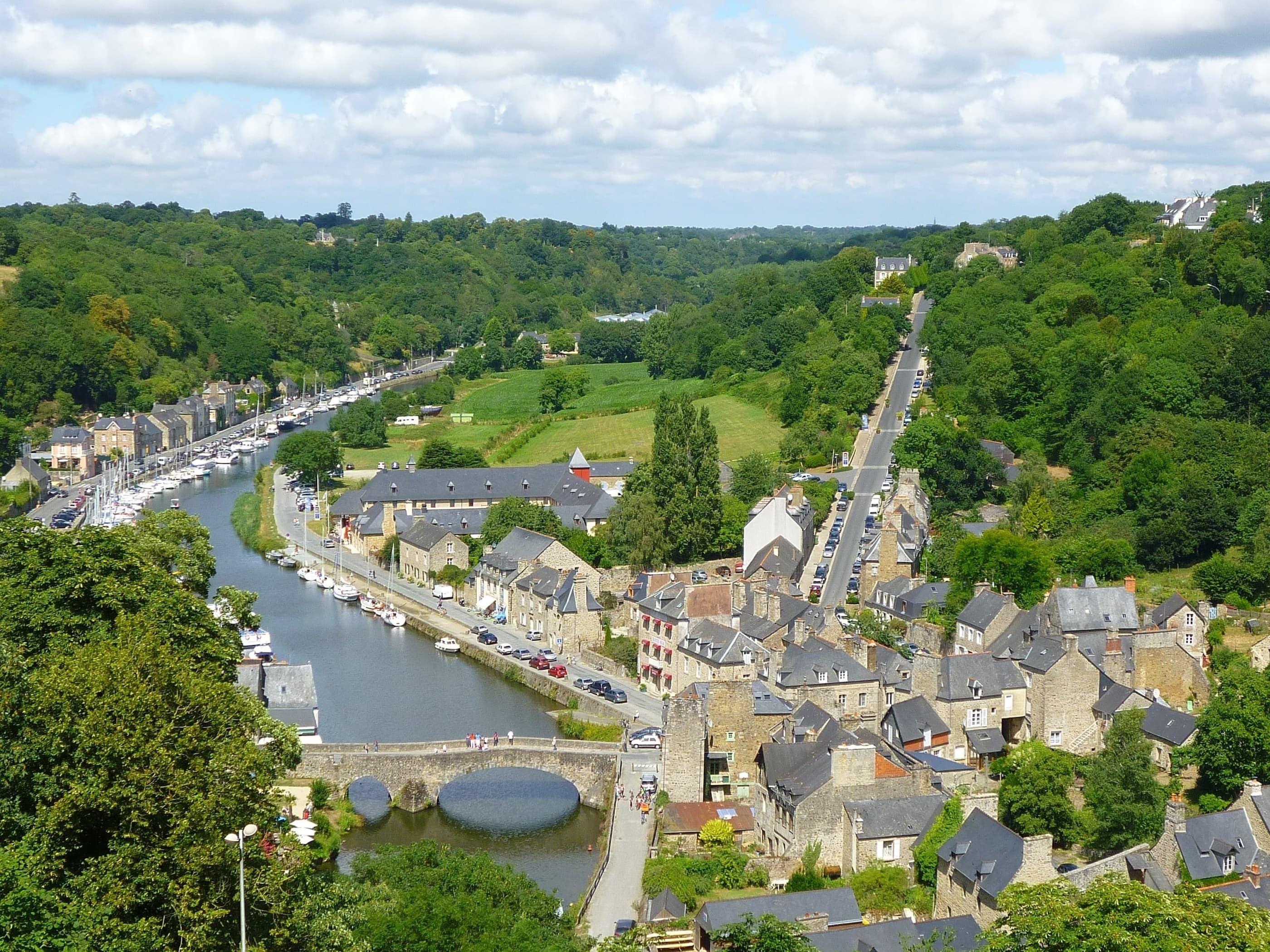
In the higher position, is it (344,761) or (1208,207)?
(1208,207)

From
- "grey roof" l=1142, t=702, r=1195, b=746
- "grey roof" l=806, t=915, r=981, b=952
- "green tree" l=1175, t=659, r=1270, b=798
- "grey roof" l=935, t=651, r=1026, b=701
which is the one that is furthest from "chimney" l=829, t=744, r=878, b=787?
"grey roof" l=1142, t=702, r=1195, b=746

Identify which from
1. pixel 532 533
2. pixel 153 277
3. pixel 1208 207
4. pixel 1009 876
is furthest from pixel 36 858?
pixel 153 277

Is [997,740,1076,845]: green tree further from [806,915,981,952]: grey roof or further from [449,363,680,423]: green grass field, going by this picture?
[449,363,680,423]: green grass field

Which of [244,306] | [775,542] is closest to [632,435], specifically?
[775,542]

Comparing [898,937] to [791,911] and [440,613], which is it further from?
[440,613]

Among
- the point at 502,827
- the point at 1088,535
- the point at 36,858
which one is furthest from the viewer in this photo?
the point at 1088,535

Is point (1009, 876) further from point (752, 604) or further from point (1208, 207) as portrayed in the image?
point (1208, 207)
